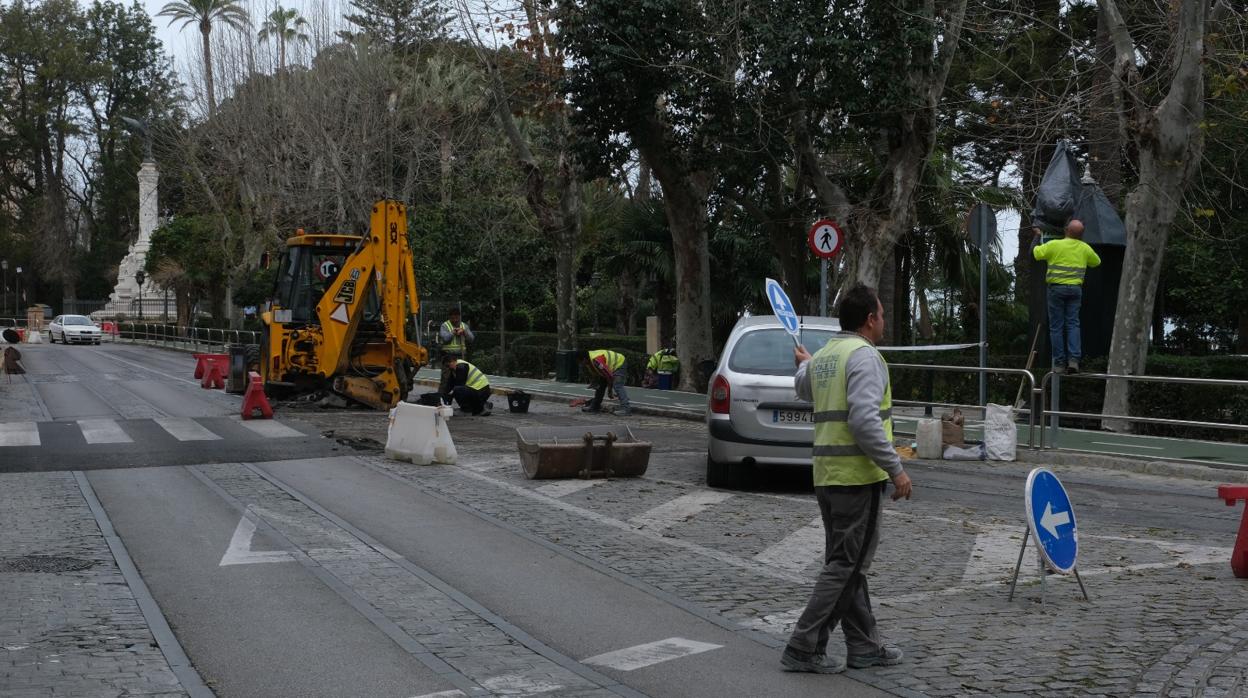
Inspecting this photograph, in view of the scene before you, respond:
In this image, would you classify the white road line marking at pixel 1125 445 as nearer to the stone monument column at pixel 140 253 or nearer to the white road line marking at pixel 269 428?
the white road line marking at pixel 269 428

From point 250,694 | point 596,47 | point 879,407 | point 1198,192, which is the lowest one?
point 250,694

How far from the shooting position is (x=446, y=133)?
44.5 m

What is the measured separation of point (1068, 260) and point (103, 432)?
42.3 ft

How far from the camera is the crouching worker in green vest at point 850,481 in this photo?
5.97 m

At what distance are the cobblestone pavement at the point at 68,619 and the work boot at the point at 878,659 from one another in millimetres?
3113

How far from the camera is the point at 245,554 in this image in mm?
9078

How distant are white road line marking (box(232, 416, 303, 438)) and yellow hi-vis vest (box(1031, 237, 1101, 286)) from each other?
32.7 ft

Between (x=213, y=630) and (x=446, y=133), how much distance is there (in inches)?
1529

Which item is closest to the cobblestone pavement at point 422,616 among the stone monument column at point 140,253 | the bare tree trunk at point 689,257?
the bare tree trunk at point 689,257

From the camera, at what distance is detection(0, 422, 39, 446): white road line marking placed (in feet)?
52.8

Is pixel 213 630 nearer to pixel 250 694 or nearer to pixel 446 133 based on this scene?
pixel 250 694

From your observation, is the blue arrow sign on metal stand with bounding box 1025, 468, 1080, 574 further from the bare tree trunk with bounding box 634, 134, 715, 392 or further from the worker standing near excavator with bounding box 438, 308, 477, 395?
the bare tree trunk with bounding box 634, 134, 715, 392

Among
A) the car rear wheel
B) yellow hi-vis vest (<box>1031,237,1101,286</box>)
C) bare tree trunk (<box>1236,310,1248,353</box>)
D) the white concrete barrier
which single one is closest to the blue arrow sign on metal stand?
the car rear wheel

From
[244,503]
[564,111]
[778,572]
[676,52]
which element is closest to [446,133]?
[564,111]
